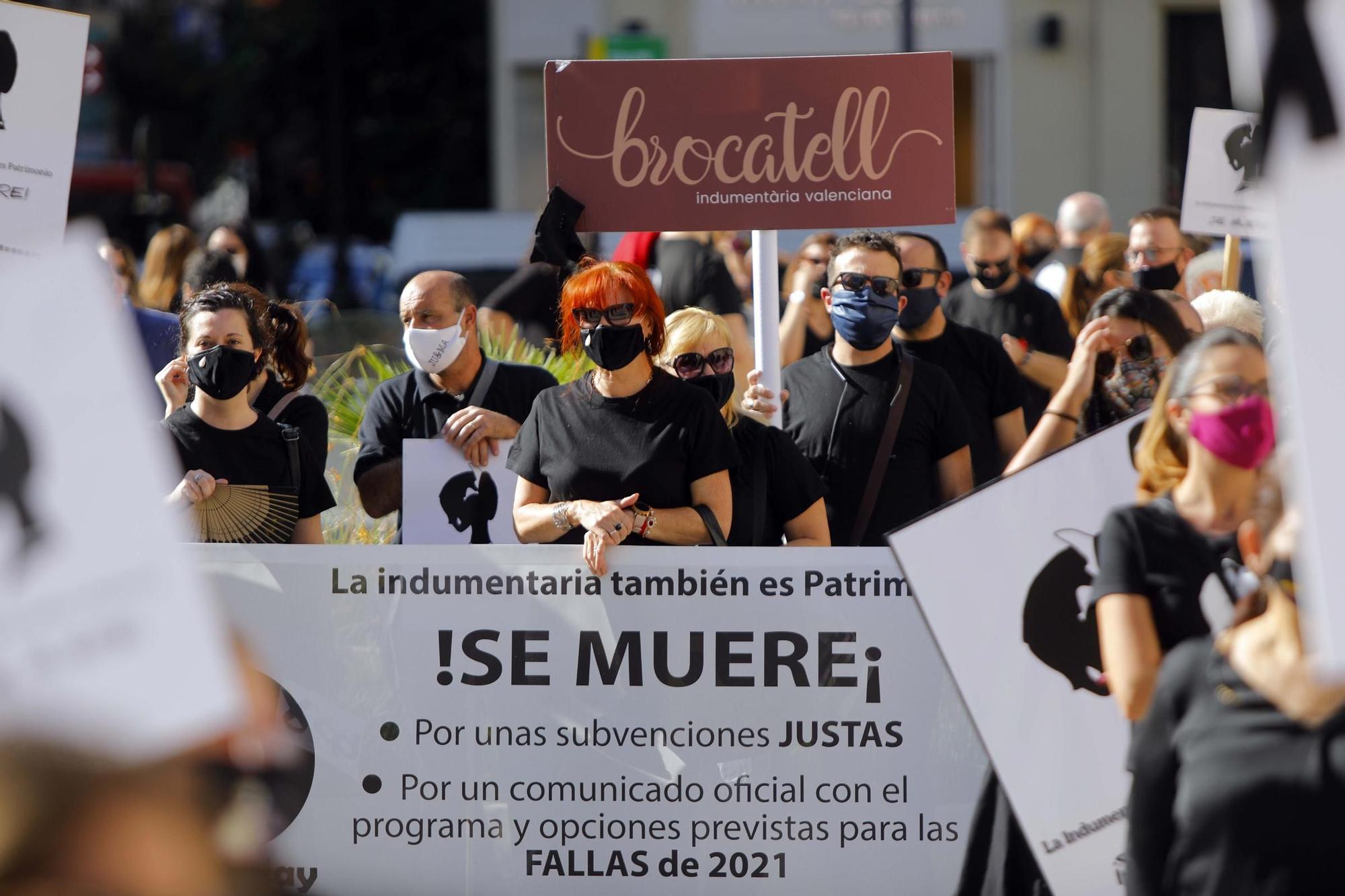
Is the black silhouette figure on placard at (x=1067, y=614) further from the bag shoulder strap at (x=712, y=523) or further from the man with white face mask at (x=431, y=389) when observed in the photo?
the man with white face mask at (x=431, y=389)

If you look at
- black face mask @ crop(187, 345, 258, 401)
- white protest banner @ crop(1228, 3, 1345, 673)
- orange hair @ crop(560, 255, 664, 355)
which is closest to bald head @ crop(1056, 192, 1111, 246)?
orange hair @ crop(560, 255, 664, 355)

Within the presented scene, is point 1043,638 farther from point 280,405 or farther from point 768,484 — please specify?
point 280,405

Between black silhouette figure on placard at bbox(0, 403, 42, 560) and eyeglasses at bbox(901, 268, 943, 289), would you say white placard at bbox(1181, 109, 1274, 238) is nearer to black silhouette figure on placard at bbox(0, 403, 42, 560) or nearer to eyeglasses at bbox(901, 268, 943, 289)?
eyeglasses at bbox(901, 268, 943, 289)

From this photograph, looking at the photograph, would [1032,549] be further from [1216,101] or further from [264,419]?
[1216,101]

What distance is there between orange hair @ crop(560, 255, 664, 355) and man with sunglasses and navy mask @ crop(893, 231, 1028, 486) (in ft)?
3.49

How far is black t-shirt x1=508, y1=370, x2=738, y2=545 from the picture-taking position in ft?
14.2

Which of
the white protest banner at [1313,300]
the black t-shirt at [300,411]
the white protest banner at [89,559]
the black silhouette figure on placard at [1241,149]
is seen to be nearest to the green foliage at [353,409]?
the black t-shirt at [300,411]

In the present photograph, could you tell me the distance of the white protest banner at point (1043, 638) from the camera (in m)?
3.54

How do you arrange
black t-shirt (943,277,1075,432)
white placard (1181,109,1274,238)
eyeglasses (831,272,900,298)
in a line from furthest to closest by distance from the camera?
black t-shirt (943,277,1075,432)
white placard (1181,109,1274,238)
eyeglasses (831,272,900,298)

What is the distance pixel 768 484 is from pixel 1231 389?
1.86m

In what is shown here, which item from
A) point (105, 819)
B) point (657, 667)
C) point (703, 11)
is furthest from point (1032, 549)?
point (703, 11)

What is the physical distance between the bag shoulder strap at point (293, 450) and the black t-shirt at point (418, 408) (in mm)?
450

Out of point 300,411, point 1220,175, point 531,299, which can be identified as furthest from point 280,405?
point 1220,175

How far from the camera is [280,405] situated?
5230 mm
